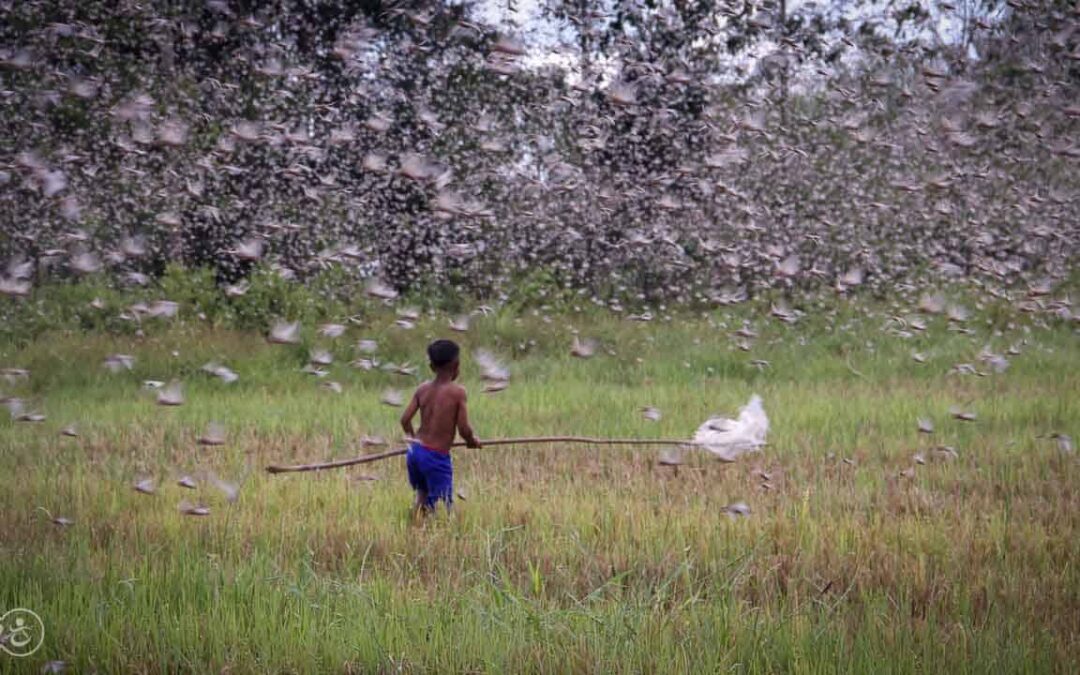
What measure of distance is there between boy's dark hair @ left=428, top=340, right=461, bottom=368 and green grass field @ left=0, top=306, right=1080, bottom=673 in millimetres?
720

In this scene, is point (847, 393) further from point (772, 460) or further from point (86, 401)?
point (86, 401)

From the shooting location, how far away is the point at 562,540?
4.36 m

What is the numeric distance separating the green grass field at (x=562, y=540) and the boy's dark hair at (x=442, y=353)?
720mm

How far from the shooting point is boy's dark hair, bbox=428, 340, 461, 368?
4.75 meters

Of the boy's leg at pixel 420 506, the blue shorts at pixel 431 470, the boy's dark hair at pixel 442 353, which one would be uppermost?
Answer: the boy's dark hair at pixel 442 353

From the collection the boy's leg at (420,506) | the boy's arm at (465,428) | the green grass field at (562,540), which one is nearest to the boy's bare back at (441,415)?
the boy's arm at (465,428)

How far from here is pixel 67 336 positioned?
10805 mm

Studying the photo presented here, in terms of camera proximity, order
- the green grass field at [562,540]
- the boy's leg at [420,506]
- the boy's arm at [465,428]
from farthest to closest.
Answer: the boy's leg at [420,506] → the boy's arm at [465,428] → the green grass field at [562,540]

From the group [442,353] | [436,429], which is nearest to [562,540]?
[436,429]

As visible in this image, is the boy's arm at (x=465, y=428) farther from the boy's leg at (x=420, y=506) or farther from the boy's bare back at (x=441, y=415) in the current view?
the boy's leg at (x=420, y=506)

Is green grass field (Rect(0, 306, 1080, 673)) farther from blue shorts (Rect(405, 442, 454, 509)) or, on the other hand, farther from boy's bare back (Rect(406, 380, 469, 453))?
boy's bare back (Rect(406, 380, 469, 453))

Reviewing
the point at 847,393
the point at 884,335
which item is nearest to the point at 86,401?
the point at 847,393

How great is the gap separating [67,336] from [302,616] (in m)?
8.76

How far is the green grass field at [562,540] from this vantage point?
10.1 ft
